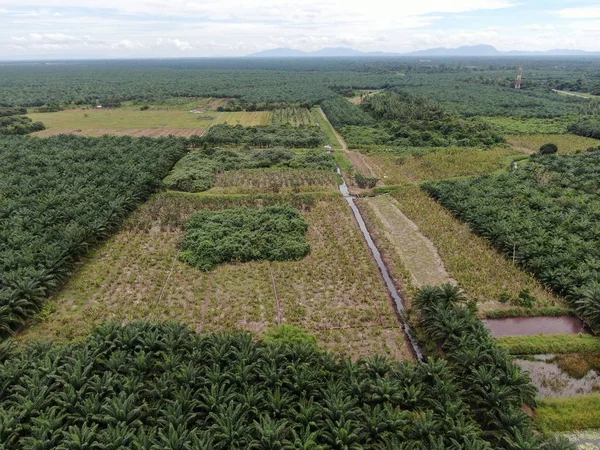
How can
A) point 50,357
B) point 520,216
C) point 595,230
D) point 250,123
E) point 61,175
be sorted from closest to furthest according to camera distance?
1. point 50,357
2. point 595,230
3. point 520,216
4. point 61,175
5. point 250,123

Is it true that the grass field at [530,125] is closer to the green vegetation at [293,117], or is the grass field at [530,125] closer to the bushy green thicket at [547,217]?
the bushy green thicket at [547,217]

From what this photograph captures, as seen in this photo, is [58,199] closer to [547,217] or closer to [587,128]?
[547,217]

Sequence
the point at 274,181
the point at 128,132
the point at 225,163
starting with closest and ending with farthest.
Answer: the point at 274,181 < the point at 225,163 < the point at 128,132

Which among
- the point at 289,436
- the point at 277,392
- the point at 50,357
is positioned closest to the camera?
the point at 289,436

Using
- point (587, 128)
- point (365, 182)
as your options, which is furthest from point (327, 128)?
point (587, 128)

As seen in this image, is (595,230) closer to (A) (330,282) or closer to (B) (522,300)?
(B) (522,300)

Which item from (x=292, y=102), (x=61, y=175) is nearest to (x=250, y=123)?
(x=292, y=102)

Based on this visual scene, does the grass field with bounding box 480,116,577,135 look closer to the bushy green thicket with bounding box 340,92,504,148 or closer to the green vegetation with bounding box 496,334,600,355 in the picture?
the bushy green thicket with bounding box 340,92,504,148

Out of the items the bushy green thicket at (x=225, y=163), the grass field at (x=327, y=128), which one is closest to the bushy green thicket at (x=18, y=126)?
the bushy green thicket at (x=225, y=163)
